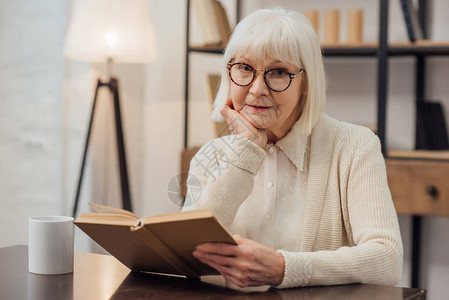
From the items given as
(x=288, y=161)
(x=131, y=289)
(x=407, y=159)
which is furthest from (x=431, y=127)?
(x=131, y=289)

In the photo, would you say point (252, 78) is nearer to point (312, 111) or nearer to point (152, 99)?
point (312, 111)

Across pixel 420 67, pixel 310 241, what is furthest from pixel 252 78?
pixel 420 67

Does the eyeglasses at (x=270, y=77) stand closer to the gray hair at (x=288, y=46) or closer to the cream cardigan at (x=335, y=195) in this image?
the gray hair at (x=288, y=46)

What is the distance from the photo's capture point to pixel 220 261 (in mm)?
1094

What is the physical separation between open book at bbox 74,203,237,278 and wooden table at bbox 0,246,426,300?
0.03 meters

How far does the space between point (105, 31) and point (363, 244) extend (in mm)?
1767

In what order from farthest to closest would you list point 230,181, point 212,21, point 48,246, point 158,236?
point 212,21 < point 230,181 < point 48,246 < point 158,236

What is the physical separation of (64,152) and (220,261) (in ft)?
6.54

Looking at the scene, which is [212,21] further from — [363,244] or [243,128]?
[363,244]

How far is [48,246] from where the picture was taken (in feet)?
3.92

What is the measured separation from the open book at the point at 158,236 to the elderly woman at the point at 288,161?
233mm

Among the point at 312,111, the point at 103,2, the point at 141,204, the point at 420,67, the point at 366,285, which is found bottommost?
the point at 141,204

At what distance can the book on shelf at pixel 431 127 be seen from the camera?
8.89 feet

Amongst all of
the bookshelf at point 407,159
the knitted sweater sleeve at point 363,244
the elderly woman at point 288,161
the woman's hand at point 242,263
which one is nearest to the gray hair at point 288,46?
the elderly woman at point 288,161
